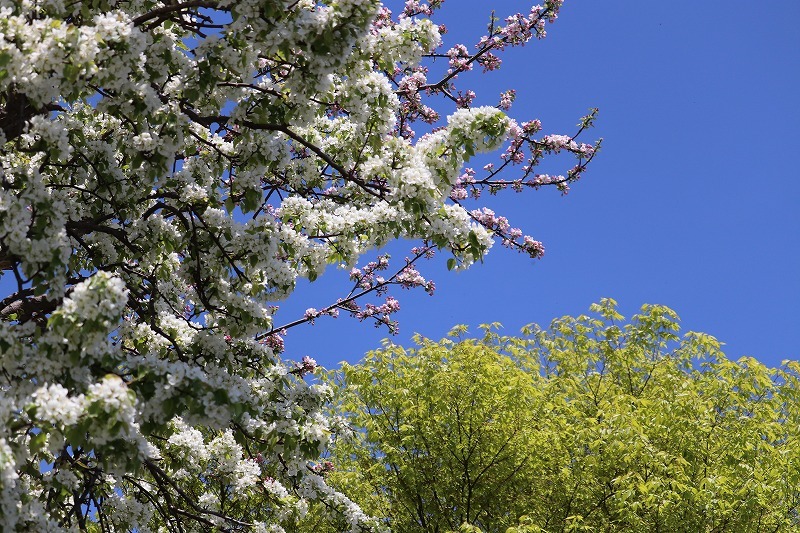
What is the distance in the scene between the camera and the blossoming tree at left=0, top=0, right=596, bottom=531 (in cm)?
626

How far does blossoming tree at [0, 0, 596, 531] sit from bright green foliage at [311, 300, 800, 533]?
4.37m

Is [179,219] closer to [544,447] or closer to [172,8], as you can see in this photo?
[172,8]

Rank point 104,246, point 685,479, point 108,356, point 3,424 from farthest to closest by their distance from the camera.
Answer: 1. point 685,479
2. point 104,246
3. point 108,356
4. point 3,424

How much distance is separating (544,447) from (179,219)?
8.36 m

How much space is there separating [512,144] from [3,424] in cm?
1096

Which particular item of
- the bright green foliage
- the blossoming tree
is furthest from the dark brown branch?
the bright green foliage

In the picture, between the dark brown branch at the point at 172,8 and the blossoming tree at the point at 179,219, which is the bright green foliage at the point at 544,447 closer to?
the blossoming tree at the point at 179,219

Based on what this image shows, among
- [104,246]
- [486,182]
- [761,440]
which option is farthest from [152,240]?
[761,440]

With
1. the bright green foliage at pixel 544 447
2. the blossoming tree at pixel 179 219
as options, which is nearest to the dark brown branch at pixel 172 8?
the blossoming tree at pixel 179 219

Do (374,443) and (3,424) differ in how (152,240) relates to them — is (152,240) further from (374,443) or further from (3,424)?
(374,443)

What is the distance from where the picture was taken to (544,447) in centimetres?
1458

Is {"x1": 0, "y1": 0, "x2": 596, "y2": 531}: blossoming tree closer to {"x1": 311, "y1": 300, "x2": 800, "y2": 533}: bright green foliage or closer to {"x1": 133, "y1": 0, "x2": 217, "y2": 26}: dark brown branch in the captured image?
{"x1": 133, "y1": 0, "x2": 217, "y2": 26}: dark brown branch

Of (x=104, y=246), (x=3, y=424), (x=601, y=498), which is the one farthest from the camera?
(x=601, y=498)

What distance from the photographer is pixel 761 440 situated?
14.6 metres
